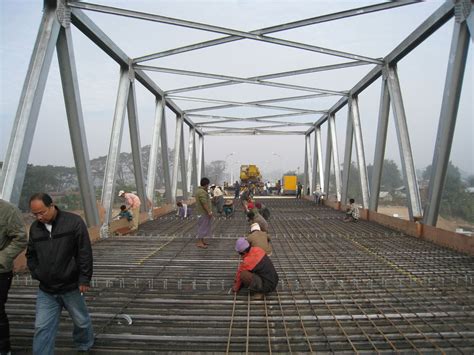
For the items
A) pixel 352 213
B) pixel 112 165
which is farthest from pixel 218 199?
pixel 112 165

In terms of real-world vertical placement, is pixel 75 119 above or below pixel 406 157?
above

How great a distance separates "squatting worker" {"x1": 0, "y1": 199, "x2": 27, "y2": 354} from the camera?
3336mm

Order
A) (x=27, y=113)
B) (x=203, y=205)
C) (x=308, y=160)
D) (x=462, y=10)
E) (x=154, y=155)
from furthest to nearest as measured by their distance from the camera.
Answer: (x=308, y=160) → (x=154, y=155) → (x=203, y=205) → (x=462, y=10) → (x=27, y=113)

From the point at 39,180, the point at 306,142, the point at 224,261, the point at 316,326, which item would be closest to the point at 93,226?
the point at 39,180

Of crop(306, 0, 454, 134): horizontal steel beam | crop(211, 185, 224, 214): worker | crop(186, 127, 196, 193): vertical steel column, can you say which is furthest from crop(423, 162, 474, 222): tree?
crop(211, 185, 224, 214): worker

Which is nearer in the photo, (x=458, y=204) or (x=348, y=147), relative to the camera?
(x=348, y=147)

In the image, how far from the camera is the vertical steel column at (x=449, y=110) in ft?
24.9

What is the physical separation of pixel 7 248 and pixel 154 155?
11827mm

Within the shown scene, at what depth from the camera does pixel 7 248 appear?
11.0 ft

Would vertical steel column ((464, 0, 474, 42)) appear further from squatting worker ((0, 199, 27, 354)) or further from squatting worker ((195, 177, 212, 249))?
squatting worker ((0, 199, 27, 354))

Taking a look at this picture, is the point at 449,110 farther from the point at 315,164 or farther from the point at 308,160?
the point at 308,160

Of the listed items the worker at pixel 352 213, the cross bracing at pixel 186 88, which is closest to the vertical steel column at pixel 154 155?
the cross bracing at pixel 186 88

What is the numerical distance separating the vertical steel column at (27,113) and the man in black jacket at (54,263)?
3.75 meters

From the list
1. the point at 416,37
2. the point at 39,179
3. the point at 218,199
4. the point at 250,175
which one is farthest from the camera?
the point at 250,175
